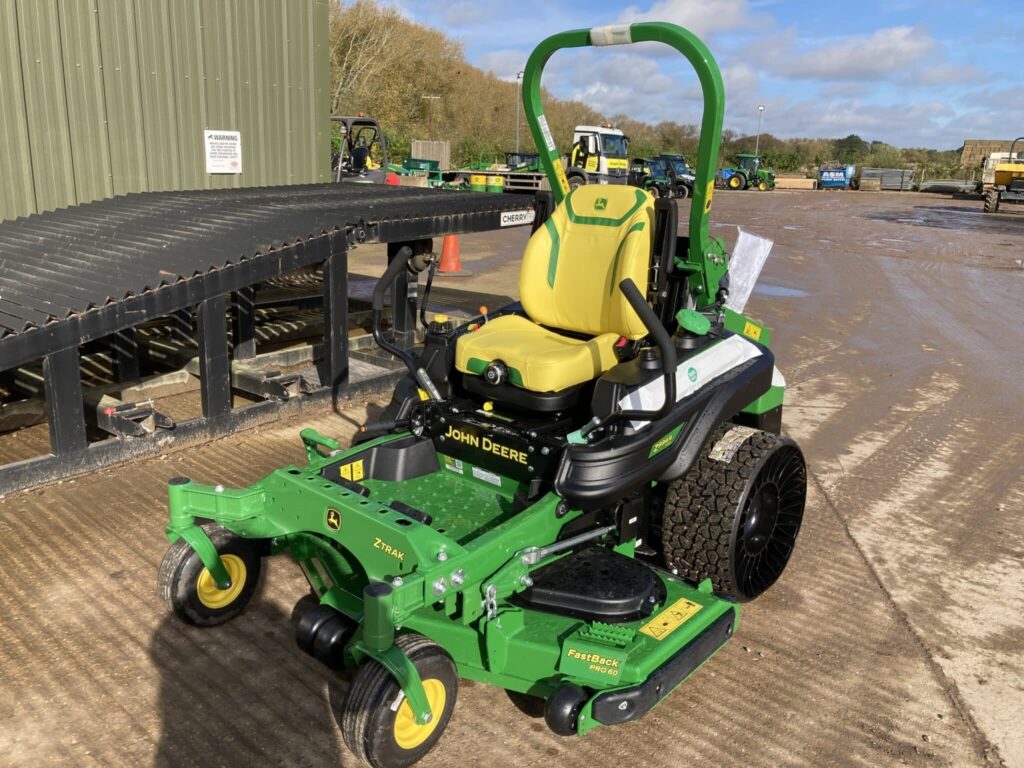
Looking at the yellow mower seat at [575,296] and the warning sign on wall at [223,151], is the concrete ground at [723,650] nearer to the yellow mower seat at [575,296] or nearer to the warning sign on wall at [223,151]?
the yellow mower seat at [575,296]

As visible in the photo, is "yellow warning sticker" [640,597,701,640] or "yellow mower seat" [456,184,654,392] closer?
"yellow warning sticker" [640,597,701,640]

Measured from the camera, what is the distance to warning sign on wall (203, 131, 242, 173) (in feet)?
25.4

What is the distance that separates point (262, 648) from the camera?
3.21 meters

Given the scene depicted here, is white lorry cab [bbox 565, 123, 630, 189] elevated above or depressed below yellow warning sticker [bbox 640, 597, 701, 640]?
above

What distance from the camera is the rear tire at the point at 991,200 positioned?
25.9 metres

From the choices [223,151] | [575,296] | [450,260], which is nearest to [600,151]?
[450,260]

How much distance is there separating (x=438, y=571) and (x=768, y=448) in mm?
1557

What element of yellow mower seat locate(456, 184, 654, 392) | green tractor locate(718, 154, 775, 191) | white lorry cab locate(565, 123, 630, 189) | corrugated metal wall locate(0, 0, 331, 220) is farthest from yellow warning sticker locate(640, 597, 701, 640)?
green tractor locate(718, 154, 775, 191)

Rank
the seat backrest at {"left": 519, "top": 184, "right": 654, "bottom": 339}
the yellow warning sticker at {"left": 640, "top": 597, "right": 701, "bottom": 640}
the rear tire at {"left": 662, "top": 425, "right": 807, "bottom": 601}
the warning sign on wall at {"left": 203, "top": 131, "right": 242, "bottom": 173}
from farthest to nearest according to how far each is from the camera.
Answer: the warning sign on wall at {"left": 203, "top": 131, "right": 242, "bottom": 173}
the seat backrest at {"left": 519, "top": 184, "right": 654, "bottom": 339}
the rear tire at {"left": 662, "top": 425, "right": 807, "bottom": 601}
the yellow warning sticker at {"left": 640, "top": 597, "right": 701, "bottom": 640}

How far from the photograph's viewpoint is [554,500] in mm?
2992

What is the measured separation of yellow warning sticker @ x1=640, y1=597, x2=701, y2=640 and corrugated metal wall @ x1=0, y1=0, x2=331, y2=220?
6.08 m

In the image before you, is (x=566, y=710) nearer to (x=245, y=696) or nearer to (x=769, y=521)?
(x=245, y=696)

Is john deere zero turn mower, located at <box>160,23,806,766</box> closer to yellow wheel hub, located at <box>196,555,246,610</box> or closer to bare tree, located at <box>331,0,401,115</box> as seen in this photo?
yellow wheel hub, located at <box>196,555,246,610</box>

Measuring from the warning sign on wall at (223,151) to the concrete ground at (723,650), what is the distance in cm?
330
